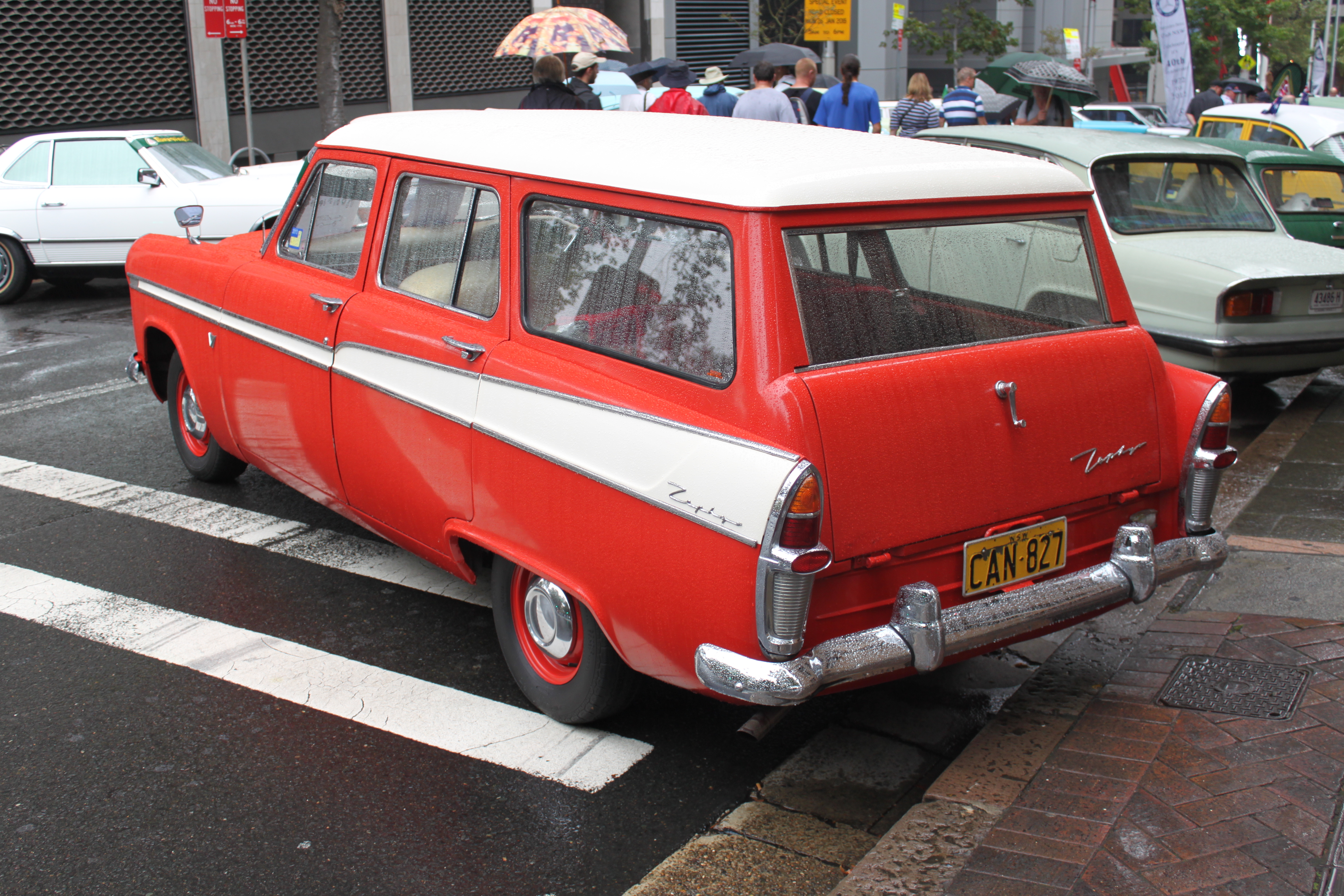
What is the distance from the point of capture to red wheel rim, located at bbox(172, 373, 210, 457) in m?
5.96

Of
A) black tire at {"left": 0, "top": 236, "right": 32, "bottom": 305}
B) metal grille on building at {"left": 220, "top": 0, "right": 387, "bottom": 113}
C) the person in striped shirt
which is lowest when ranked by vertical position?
black tire at {"left": 0, "top": 236, "right": 32, "bottom": 305}

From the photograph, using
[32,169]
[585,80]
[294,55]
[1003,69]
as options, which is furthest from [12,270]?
[1003,69]

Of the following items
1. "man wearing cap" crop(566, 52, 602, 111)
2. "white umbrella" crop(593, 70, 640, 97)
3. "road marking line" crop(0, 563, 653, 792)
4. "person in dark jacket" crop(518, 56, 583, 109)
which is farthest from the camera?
"white umbrella" crop(593, 70, 640, 97)

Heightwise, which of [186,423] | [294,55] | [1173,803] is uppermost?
[294,55]

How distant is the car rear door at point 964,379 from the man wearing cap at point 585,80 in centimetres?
699

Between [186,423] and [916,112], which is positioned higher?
[916,112]

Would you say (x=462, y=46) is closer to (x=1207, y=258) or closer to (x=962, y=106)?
(x=962, y=106)

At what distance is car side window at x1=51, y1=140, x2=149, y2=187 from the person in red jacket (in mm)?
5067

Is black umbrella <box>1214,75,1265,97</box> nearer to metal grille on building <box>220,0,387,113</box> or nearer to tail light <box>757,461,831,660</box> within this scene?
metal grille on building <box>220,0,387,113</box>

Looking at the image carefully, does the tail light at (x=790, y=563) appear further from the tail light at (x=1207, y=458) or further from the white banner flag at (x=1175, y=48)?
the white banner flag at (x=1175, y=48)

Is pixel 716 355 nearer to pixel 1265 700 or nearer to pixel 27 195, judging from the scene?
pixel 1265 700

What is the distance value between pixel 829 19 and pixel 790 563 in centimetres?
2227

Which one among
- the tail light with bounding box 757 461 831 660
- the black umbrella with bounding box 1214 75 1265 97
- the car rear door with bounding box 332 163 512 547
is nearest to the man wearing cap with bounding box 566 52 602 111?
the car rear door with bounding box 332 163 512 547

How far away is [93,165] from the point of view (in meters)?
11.5
